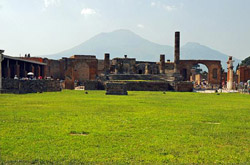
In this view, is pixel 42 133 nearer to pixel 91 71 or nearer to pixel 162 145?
pixel 162 145

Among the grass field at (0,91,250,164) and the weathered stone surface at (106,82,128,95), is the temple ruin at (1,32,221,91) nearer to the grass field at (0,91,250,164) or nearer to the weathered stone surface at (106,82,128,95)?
the weathered stone surface at (106,82,128,95)

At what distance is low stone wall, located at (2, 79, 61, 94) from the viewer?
70.9ft

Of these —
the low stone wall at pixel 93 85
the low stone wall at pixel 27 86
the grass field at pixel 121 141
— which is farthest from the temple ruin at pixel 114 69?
the grass field at pixel 121 141

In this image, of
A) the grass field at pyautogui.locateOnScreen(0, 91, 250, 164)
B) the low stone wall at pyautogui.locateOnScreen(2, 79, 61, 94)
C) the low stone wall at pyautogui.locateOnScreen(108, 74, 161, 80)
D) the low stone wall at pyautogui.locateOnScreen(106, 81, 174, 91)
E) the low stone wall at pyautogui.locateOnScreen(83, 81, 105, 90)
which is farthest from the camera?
the low stone wall at pyautogui.locateOnScreen(108, 74, 161, 80)

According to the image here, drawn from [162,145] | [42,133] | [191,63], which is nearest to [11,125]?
[42,133]

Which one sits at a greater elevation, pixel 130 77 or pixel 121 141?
pixel 130 77

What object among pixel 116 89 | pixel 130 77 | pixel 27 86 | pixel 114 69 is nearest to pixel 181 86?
pixel 130 77

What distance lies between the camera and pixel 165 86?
32.3 m

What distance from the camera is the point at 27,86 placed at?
2289cm

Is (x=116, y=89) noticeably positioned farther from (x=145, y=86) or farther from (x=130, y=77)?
(x=130, y=77)

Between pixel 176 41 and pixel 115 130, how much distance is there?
41.0 m

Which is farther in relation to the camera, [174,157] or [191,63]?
[191,63]

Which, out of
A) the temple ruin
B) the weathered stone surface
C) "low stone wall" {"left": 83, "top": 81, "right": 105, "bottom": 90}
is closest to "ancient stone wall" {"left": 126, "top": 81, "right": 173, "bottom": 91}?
"low stone wall" {"left": 83, "top": 81, "right": 105, "bottom": 90}

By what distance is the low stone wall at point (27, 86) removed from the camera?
851 inches
